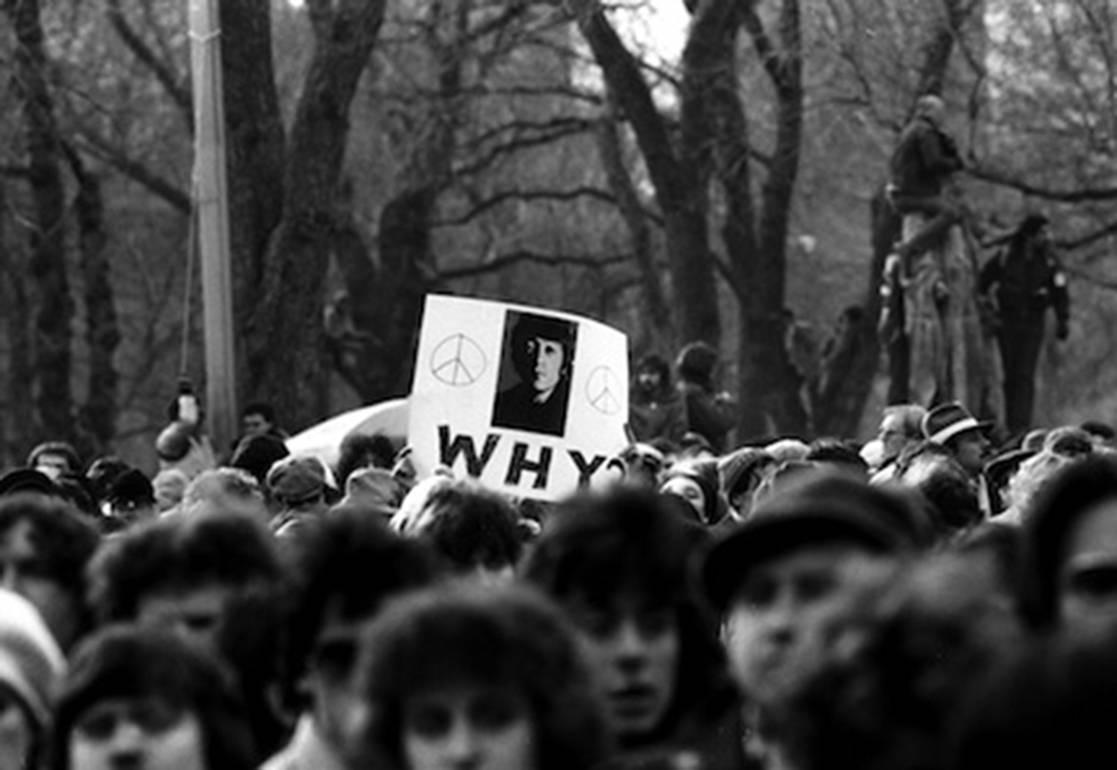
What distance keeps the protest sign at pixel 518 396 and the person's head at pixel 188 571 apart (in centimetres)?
722

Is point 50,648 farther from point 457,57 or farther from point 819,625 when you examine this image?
point 457,57

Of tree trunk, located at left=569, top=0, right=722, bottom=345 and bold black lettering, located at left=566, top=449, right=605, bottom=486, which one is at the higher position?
tree trunk, located at left=569, top=0, right=722, bottom=345

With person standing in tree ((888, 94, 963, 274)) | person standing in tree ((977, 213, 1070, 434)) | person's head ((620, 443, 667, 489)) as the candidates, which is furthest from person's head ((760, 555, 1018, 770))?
person standing in tree ((977, 213, 1070, 434))

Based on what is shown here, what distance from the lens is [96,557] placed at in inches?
299

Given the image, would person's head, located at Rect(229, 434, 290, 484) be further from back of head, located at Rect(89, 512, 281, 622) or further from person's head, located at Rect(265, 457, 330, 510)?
back of head, located at Rect(89, 512, 281, 622)

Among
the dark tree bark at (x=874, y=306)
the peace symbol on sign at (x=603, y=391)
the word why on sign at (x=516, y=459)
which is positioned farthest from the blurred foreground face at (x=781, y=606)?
the dark tree bark at (x=874, y=306)

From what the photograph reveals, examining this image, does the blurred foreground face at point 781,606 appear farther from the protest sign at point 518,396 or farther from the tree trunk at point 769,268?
the tree trunk at point 769,268

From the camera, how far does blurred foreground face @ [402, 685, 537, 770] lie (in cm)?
557

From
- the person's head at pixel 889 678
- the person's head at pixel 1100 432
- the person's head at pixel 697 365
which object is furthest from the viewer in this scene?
the person's head at pixel 697 365

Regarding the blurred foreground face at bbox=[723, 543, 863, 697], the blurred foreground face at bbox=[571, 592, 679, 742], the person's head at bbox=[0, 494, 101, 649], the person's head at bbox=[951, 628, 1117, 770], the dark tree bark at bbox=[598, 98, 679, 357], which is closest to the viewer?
the person's head at bbox=[951, 628, 1117, 770]

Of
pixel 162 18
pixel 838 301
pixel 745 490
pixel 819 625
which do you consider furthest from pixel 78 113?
pixel 819 625

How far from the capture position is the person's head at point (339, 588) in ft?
21.7

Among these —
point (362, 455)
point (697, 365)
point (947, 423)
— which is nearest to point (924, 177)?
point (697, 365)

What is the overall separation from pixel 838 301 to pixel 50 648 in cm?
3787
